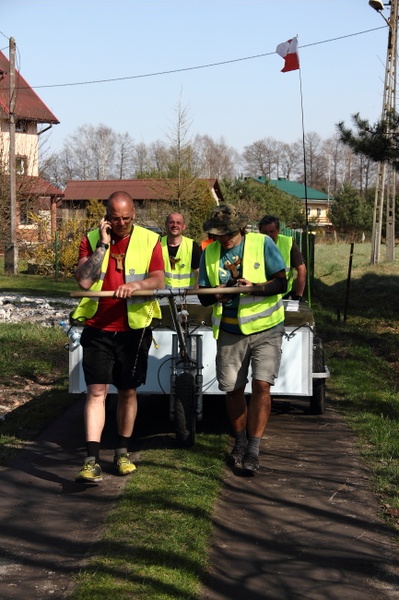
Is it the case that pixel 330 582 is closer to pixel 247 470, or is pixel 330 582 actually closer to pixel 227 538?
pixel 227 538

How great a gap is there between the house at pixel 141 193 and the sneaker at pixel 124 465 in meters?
33.5

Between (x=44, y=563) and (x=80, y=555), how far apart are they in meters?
0.20

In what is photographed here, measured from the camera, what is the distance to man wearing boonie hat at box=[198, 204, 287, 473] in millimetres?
7117

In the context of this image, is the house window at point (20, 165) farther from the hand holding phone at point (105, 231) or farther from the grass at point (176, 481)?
the hand holding phone at point (105, 231)

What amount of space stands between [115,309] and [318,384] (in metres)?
3.09

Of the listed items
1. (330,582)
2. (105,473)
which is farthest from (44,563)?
(105,473)

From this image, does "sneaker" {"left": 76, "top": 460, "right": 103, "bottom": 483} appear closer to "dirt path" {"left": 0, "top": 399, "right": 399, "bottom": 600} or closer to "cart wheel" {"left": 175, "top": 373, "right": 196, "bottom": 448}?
"dirt path" {"left": 0, "top": 399, "right": 399, "bottom": 600}

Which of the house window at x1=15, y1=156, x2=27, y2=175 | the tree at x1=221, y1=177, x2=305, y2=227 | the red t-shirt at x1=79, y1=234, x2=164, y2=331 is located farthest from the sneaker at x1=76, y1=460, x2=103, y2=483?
the tree at x1=221, y1=177, x2=305, y2=227

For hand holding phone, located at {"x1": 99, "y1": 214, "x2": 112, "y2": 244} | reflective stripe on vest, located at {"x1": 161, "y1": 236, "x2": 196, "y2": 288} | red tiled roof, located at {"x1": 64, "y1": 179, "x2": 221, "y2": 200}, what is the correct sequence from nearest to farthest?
hand holding phone, located at {"x1": 99, "y1": 214, "x2": 112, "y2": 244}
reflective stripe on vest, located at {"x1": 161, "y1": 236, "x2": 196, "y2": 288}
red tiled roof, located at {"x1": 64, "y1": 179, "x2": 221, "y2": 200}

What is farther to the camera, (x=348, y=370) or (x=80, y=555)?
(x=348, y=370)

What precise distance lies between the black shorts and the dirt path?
73 cm

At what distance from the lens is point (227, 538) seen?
5.52 m

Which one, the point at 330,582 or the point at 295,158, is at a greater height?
the point at 295,158

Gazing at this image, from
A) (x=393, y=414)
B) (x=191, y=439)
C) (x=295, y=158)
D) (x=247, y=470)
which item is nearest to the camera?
(x=247, y=470)
